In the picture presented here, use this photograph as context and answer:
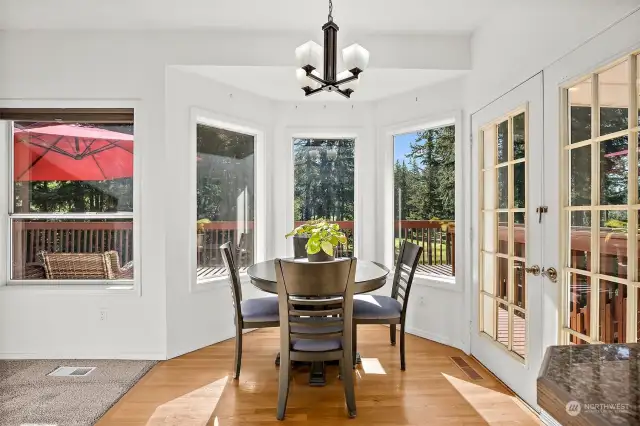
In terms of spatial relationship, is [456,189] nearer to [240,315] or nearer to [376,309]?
[376,309]

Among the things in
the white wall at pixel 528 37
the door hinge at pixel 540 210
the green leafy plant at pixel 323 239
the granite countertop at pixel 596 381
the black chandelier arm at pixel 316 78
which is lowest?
the granite countertop at pixel 596 381

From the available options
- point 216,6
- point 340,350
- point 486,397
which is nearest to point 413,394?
point 486,397

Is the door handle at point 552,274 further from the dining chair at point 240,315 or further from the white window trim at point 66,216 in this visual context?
the white window trim at point 66,216

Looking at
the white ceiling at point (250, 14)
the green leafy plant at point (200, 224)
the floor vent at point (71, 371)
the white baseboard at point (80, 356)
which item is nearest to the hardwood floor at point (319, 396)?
the white baseboard at point (80, 356)

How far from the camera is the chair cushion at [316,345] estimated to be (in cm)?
220

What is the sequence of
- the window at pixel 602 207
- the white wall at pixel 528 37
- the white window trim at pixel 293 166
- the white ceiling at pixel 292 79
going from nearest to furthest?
the window at pixel 602 207 → the white wall at pixel 528 37 → the white ceiling at pixel 292 79 → the white window trim at pixel 293 166

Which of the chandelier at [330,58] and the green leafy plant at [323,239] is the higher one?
the chandelier at [330,58]

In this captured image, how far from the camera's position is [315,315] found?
212 cm

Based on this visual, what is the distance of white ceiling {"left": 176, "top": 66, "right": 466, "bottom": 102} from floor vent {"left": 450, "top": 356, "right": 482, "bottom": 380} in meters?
2.45

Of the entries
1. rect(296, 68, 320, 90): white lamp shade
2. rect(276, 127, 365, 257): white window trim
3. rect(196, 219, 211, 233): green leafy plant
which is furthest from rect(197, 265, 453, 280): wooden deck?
rect(296, 68, 320, 90): white lamp shade

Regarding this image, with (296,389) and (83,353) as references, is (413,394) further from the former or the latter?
(83,353)

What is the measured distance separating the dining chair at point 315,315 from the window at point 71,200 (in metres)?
1.80

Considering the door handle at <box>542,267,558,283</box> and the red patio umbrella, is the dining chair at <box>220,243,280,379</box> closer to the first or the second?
the red patio umbrella

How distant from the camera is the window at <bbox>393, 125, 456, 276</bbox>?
3.59 m
